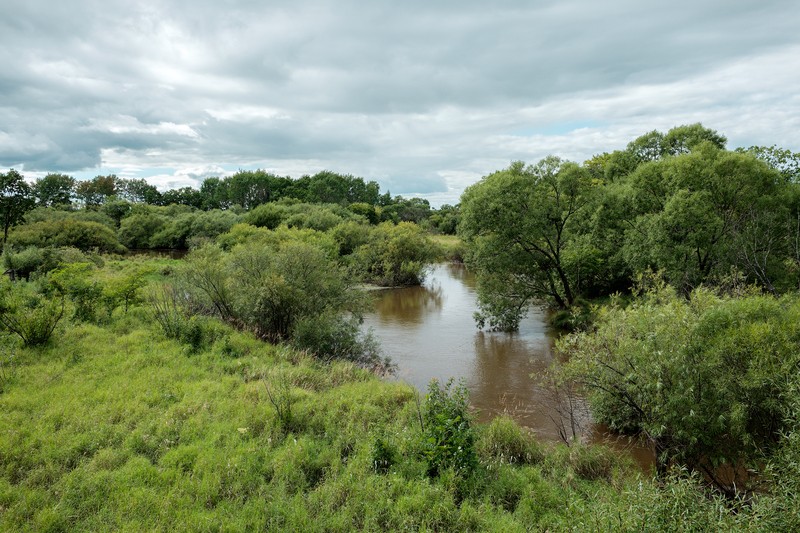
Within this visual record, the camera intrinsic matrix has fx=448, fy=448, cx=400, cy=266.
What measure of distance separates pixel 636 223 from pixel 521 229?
16.5 ft

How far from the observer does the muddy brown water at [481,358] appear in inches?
516

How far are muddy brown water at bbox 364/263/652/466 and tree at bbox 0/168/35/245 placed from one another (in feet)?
96.3

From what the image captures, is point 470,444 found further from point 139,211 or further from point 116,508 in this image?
point 139,211

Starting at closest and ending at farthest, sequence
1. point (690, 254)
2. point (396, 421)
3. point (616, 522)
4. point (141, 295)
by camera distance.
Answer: point (616, 522) → point (396, 421) → point (690, 254) → point (141, 295)

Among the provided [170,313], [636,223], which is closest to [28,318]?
[170,313]

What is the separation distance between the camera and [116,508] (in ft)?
23.7

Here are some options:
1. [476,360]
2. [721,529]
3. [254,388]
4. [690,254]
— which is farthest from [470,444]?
[690,254]

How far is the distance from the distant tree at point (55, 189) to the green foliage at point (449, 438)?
89.7m

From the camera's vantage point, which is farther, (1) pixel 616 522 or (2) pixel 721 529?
(1) pixel 616 522

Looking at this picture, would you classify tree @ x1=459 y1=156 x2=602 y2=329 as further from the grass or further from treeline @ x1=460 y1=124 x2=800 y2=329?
the grass

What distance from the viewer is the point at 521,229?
22000 mm

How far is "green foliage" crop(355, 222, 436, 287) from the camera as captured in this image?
129ft

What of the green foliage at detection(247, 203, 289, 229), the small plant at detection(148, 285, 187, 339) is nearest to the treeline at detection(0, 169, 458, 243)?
the green foliage at detection(247, 203, 289, 229)

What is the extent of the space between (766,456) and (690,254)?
41.6 feet
